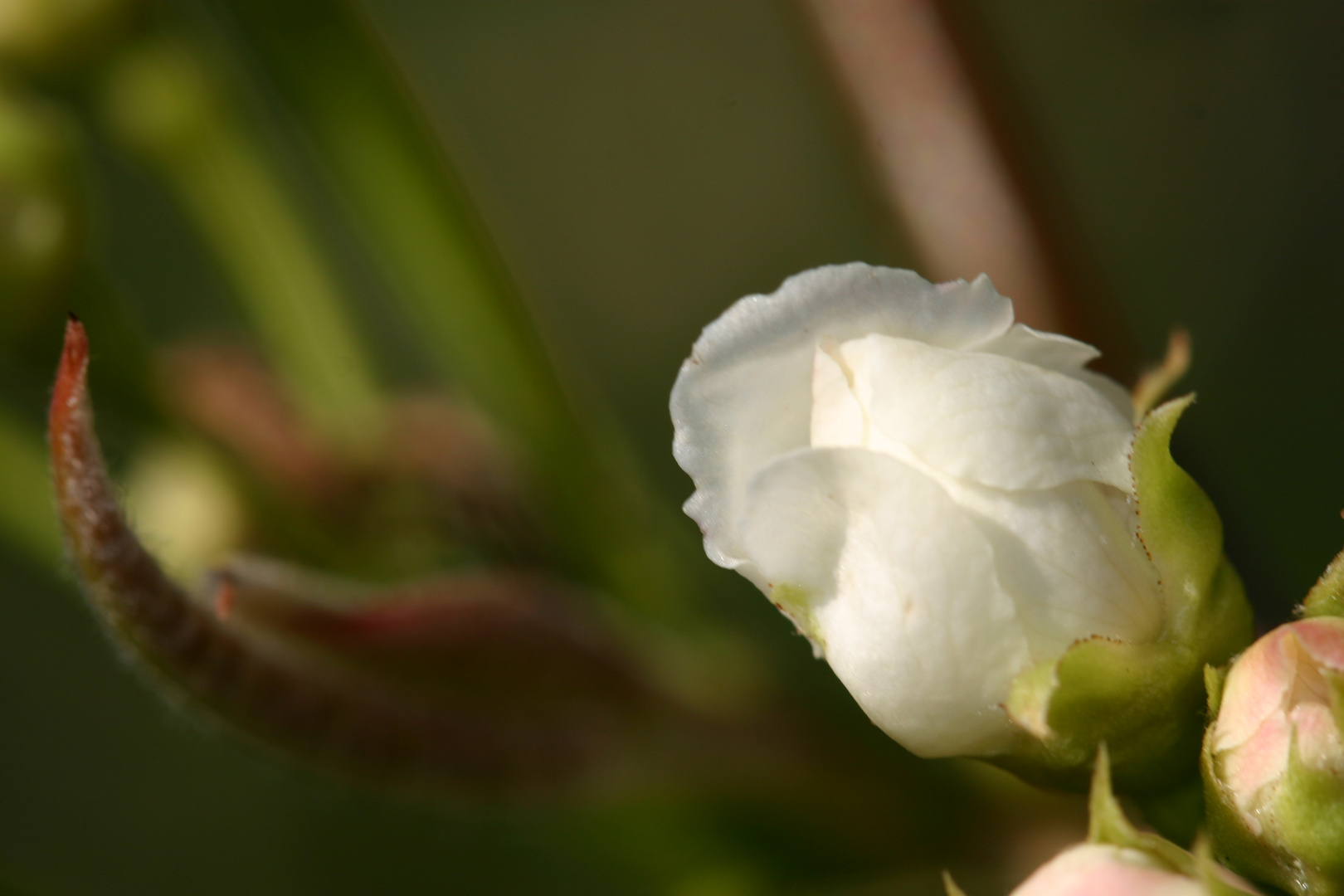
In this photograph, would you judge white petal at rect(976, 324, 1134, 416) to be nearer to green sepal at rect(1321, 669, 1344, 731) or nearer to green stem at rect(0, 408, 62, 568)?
green sepal at rect(1321, 669, 1344, 731)

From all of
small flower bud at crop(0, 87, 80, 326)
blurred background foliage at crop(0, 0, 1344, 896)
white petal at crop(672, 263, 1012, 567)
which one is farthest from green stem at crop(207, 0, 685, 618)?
white petal at crop(672, 263, 1012, 567)

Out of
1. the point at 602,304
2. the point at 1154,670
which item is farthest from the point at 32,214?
the point at 602,304

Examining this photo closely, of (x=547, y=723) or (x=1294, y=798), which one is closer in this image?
(x=1294, y=798)

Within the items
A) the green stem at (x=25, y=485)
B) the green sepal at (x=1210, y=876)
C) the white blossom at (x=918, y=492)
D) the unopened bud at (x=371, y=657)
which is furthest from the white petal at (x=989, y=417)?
the green stem at (x=25, y=485)

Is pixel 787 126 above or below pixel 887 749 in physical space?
above

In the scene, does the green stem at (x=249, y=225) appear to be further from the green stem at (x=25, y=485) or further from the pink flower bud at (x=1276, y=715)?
the pink flower bud at (x=1276, y=715)

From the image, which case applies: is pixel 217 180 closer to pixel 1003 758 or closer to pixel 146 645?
pixel 146 645

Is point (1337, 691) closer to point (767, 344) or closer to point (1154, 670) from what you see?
point (1154, 670)

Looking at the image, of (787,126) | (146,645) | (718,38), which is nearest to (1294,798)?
(146,645)
